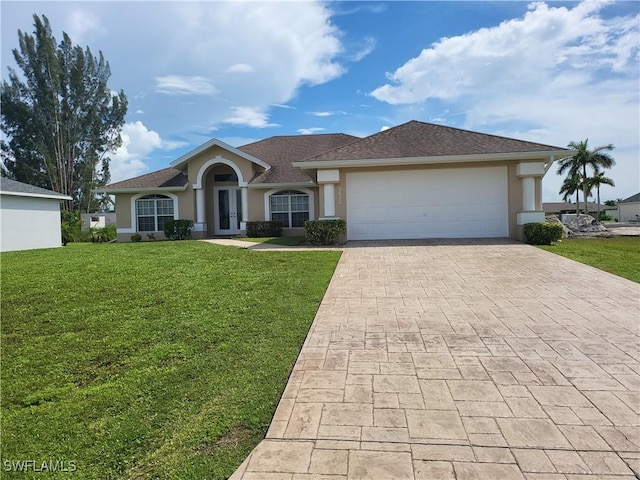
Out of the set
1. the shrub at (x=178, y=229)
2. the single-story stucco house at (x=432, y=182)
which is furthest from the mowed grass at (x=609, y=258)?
the shrub at (x=178, y=229)

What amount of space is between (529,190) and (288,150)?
44.0 feet

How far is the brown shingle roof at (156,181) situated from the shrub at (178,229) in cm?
205

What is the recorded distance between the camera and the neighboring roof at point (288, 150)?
1969 cm

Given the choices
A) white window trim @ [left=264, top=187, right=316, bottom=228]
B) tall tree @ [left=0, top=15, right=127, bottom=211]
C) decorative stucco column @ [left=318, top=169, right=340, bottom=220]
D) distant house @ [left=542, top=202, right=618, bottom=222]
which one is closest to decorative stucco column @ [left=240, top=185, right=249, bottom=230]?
white window trim @ [left=264, top=187, right=316, bottom=228]

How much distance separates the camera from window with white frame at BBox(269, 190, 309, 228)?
19.6 metres

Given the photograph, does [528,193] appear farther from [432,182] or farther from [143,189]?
[143,189]

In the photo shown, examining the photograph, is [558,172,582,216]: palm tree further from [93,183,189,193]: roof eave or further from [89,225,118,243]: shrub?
[89,225,118,243]: shrub

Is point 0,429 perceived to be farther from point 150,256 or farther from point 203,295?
point 150,256

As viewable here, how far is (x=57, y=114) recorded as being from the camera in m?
35.2

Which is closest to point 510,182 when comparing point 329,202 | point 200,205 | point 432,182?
point 432,182

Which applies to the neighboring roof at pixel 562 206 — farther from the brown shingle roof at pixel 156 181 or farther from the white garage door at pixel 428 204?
the brown shingle roof at pixel 156 181

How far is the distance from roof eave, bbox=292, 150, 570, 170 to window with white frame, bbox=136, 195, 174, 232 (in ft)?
29.6

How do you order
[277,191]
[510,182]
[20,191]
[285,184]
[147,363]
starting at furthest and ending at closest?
1. [277,191]
2. [285,184]
3. [20,191]
4. [510,182]
5. [147,363]

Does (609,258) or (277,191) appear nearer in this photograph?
(609,258)
